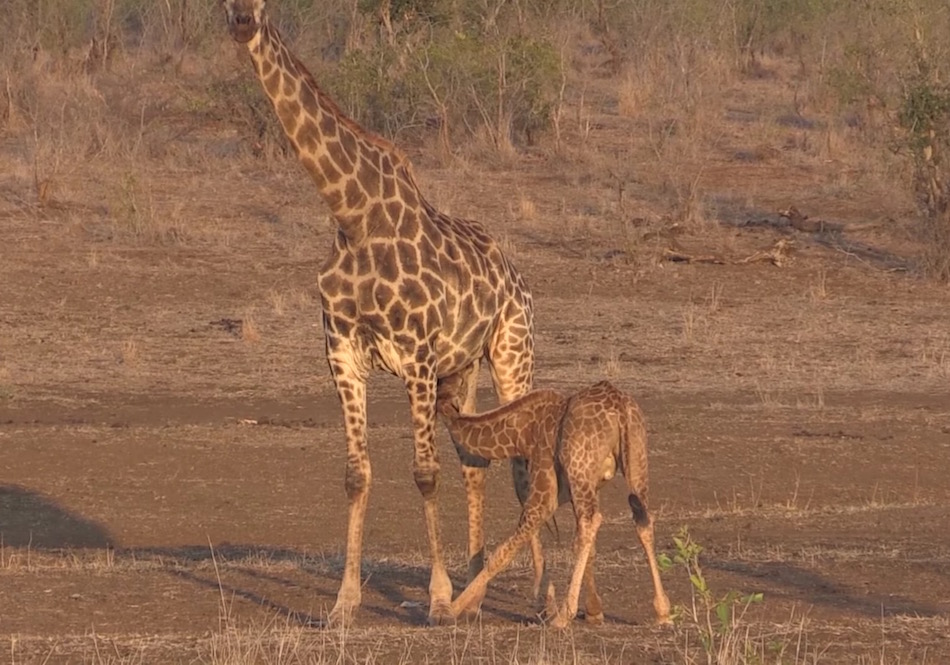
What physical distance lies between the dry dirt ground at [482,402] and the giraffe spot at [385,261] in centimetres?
→ 142

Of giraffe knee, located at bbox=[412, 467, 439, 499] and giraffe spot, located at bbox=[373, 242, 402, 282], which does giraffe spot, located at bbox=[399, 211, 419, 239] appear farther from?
giraffe knee, located at bbox=[412, 467, 439, 499]

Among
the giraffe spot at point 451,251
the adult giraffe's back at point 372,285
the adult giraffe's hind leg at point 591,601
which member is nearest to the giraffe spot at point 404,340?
the adult giraffe's back at point 372,285

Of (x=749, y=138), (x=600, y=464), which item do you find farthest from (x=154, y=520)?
(x=749, y=138)

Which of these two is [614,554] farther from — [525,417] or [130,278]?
[130,278]

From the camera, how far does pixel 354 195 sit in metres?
7.88

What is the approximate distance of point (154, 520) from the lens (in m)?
11.1

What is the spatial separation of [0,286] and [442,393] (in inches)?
402

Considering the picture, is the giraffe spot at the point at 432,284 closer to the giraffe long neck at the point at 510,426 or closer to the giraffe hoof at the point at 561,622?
the giraffe long neck at the point at 510,426

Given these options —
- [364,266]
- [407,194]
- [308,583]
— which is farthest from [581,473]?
[308,583]

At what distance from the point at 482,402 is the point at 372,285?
20.3 ft

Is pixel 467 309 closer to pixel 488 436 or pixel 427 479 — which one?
pixel 488 436

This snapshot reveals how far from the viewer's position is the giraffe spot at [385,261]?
7.83m

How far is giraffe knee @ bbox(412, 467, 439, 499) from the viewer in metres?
7.93

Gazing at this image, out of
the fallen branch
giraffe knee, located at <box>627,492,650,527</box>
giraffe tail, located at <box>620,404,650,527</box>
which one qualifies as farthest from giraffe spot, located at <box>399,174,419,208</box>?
the fallen branch
